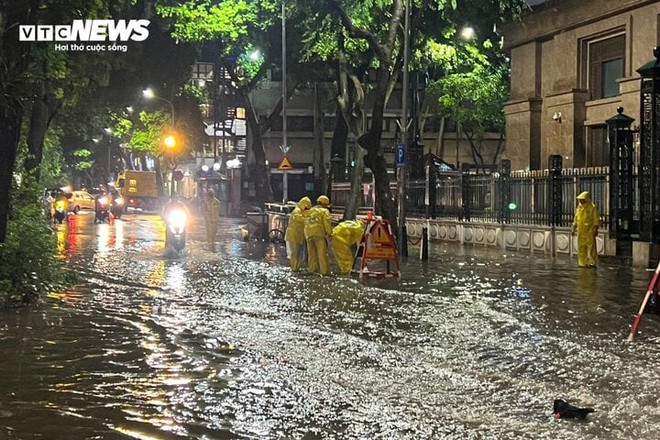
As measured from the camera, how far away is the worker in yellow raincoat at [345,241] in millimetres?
17094

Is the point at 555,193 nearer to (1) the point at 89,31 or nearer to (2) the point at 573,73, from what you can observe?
(2) the point at 573,73

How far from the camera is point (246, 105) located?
136 ft

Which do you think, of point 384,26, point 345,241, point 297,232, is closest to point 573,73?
point 384,26

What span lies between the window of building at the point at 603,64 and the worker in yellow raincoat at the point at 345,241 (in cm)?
1405

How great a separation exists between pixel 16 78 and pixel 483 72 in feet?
123

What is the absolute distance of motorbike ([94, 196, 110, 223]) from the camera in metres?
40.5

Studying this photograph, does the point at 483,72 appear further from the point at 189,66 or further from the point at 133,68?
the point at 133,68

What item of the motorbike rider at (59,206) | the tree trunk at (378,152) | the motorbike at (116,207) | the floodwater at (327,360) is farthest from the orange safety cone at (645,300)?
the motorbike at (116,207)

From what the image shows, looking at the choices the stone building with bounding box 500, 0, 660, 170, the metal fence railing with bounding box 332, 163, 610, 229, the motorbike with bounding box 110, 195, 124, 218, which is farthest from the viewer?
the motorbike with bounding box 110, 195, 124, 218

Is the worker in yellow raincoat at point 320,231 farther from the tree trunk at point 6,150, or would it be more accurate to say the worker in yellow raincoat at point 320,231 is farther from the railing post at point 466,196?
the railing post at point 466,196

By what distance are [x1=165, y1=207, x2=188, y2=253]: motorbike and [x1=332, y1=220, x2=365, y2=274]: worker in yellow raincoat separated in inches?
240

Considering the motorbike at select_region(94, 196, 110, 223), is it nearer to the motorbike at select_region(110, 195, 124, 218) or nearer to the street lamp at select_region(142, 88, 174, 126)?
the motorbike at select_region(110, 195, 124, 218)

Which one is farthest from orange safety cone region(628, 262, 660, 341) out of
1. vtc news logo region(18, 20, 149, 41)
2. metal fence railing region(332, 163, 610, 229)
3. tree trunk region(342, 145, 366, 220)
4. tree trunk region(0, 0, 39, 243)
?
tree trunk region(342, 145, 366, 220)

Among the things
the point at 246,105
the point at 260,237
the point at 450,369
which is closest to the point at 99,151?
the point at 246,105
